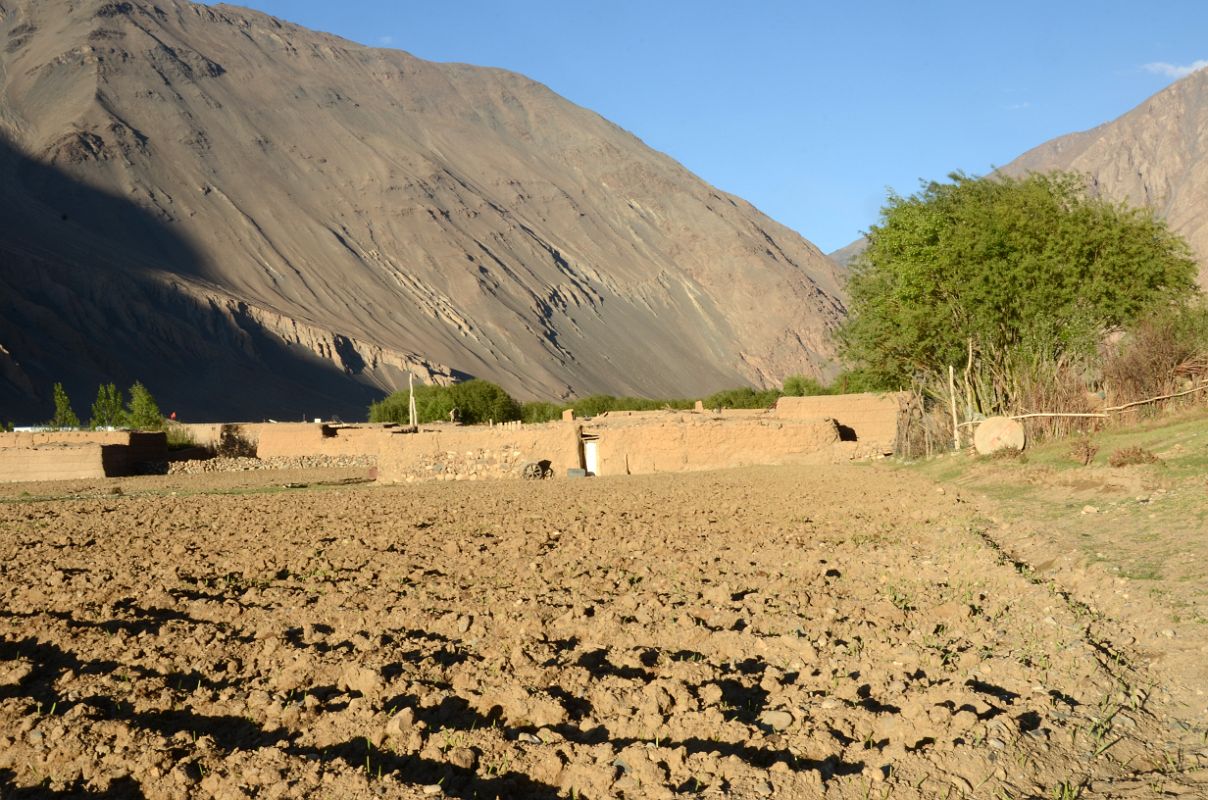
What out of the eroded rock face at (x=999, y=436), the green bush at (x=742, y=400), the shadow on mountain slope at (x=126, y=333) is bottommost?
the eroded rock face at (x=999, y=436)

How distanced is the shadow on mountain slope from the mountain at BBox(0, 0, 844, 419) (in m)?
0.20

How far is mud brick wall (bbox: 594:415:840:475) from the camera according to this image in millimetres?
27859

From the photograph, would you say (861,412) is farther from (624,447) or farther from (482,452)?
(482,452)

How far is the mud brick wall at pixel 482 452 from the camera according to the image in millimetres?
28297

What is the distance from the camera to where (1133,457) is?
15.3m

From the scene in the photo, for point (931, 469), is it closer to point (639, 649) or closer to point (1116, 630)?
point (1116, 630)

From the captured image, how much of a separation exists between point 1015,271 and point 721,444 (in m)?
7.99

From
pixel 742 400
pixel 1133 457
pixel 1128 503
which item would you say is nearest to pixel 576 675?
pixel 1128 503

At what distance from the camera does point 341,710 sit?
612 cm

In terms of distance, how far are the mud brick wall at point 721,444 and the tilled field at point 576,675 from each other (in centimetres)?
1450

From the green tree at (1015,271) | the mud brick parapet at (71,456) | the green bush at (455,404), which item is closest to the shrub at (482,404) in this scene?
the green bush at (455,404)

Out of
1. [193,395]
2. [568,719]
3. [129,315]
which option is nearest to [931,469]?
[568,719]

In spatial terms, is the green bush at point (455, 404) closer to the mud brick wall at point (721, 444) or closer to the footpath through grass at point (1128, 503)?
the mud brick wall at point (721, 444)

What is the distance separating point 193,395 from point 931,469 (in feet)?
228
